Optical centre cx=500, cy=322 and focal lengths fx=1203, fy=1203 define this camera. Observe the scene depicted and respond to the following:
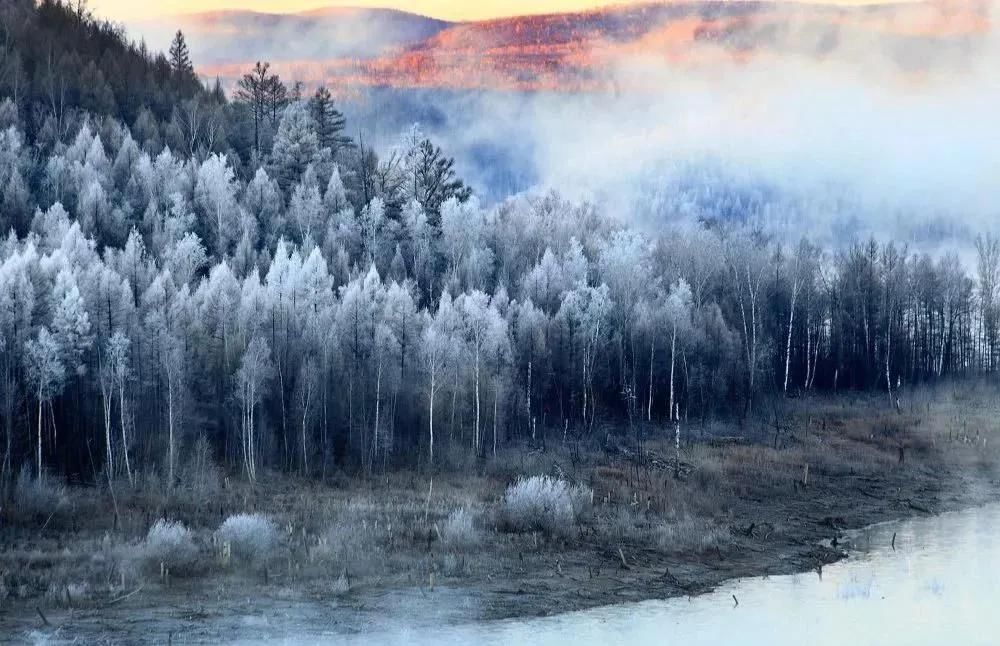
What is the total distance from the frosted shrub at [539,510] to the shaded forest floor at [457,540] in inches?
8.7

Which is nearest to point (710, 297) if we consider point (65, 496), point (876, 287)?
point (876, 287)

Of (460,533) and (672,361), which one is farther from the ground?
(672,361)

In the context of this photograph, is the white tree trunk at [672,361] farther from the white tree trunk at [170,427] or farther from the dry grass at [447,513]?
the white tree trunk at [170,427]

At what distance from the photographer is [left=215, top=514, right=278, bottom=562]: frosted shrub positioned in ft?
108

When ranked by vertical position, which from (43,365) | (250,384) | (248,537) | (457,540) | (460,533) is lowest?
(457,540)

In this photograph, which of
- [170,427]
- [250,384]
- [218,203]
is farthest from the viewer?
[218,203]

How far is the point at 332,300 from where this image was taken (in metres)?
70.7

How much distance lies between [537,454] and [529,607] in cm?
2931

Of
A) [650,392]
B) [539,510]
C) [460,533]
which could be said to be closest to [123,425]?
[460,533]

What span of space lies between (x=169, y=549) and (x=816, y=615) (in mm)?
16973

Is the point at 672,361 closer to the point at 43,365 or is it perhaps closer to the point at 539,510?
the point at 539,510

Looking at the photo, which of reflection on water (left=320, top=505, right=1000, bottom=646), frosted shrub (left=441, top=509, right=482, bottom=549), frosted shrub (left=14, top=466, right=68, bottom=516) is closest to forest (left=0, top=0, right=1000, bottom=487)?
frosted shrub (left=14, top=466, right=68, bottom=516)

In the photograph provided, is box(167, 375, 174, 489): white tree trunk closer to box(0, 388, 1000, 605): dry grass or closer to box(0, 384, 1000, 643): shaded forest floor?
box(0, 388, 1000, 605): dry grass

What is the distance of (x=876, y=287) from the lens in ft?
340
